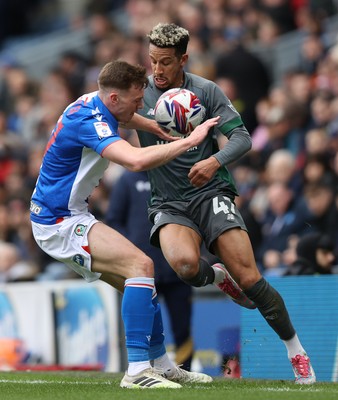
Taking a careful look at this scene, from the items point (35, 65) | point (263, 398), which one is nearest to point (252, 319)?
point (263, 398)

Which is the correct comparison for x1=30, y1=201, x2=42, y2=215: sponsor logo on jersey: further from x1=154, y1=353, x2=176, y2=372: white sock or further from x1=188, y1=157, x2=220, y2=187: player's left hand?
x1=154, y1=353, x2=176, y2=372: white sock

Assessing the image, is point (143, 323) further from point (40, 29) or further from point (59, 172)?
point (40, 29)

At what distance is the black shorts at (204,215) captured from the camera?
862 cm

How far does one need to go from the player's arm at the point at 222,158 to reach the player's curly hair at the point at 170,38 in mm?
744

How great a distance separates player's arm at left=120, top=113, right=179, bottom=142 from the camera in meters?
8.61

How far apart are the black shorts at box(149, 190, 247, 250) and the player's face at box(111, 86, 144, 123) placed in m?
0.88

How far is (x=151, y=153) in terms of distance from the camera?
7.87m

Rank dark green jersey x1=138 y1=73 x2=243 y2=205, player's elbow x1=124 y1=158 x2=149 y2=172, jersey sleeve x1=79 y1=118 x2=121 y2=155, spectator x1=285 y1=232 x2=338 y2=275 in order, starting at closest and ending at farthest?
1. player's elbow x1=124 y1=158 x2=149 y2=172
2. jersey sleeve x1=79 y1=118 x2=121 y2=155
3. dark green jersey x1=138 y1=73 x2=243 y2=205
4. spectator x1=285 y1=232 x2=338 y2=275

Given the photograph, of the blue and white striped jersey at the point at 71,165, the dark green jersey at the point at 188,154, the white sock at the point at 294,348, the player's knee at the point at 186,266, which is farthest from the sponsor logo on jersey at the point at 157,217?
the white sock at the point at 294,348

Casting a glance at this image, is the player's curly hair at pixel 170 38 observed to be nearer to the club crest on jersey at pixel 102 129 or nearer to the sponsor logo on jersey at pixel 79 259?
the club crest on jersey at pixel 102 129

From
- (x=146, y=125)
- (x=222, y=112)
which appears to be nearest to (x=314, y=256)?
(x=222, y=112)

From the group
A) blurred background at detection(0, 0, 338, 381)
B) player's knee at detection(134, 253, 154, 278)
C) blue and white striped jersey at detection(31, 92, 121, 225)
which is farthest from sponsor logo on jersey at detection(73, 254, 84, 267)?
blurred background at detection(0, 0, 338, 381)

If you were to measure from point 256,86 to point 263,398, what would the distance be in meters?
8.72

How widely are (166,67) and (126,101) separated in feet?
1.95
